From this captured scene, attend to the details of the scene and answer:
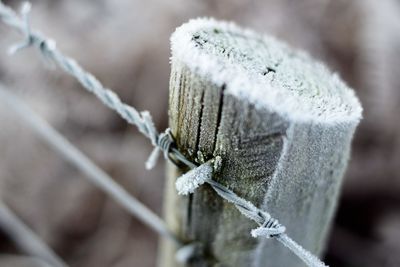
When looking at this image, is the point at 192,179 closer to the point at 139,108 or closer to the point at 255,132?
the point at 255,132

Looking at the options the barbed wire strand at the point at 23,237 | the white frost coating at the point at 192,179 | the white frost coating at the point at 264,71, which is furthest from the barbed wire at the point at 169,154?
the barbed wire strand at the point at 23,237

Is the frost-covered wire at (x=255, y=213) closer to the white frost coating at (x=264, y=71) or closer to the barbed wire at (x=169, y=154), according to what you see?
the barbed wire at (x=169, y=154)

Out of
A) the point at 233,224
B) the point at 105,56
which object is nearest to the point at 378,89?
the point at 105,56

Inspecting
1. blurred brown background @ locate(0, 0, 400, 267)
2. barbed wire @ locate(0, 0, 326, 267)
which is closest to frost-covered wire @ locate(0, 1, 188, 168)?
barbed wire @ locate(0, 0, 326, 267)

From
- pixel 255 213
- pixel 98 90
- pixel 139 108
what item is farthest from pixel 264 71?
pixel 139 108

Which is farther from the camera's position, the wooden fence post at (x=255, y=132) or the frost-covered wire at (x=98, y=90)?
the frost-covered wire at (x=98, y=90)

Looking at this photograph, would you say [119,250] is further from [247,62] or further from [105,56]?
[247,62]
